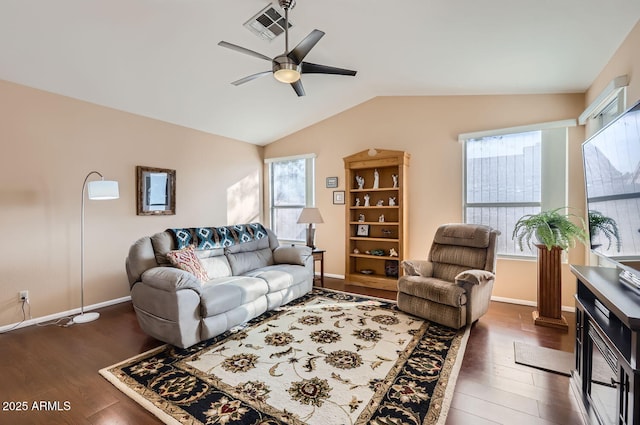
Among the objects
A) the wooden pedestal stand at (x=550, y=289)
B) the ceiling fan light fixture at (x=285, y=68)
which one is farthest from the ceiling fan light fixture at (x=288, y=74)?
the wooden pedestal stand at (x=550, y=289)

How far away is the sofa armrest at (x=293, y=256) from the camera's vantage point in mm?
4039

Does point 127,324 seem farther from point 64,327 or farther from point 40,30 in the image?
point 40,30

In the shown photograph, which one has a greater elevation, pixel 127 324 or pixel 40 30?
pixel 40 30

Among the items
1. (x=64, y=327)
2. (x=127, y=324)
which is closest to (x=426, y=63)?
(x=127, y=324)

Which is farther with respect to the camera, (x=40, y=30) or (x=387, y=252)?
(x=387, y=252)

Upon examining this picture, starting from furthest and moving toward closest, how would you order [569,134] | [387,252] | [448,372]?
[387,252] < [569,134] < [448,372]

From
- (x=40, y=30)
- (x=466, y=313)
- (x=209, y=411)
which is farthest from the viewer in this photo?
(x=466, y=313)

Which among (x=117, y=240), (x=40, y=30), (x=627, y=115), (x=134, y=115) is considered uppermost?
(x=40, y=30)

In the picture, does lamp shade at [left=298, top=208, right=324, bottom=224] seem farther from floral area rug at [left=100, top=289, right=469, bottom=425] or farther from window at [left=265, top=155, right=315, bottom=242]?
floral area rug at [left=100, top=289, right=469, bottom=425]

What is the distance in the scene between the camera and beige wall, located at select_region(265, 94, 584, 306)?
3.46 m

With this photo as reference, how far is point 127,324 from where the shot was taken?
3.12 metres

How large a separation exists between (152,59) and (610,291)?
418 cm

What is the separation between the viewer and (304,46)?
2.33 m

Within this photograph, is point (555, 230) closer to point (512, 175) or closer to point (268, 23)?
point (512, 175)
